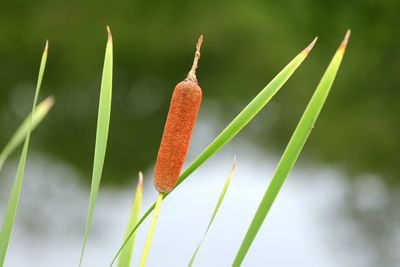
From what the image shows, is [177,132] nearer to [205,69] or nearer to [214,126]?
[214,126]

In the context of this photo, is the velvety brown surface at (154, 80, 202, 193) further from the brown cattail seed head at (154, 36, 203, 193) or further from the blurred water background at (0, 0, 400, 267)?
the blurred water background at (0, 0, 400, 267)

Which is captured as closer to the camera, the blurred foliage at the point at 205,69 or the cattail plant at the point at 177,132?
the cattail plant at the point at 177,132

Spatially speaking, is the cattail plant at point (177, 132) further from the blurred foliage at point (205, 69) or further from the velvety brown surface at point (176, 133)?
the blurred foliage at point (205, 69)

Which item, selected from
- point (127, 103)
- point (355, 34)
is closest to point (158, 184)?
point (127, 103)

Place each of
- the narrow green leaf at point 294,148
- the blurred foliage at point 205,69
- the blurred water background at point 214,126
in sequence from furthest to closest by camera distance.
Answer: the blurred foliage at point 205,69 < the blurred water background at point 214,126 < the narrow green leaf at point 294,148

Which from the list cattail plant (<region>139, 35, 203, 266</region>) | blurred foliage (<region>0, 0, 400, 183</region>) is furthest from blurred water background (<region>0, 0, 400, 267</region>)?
cattail plant (<region>139, 35, 203, 266</region>)

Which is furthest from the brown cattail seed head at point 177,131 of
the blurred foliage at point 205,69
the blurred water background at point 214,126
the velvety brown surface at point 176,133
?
the blurred foliage at point 205,69

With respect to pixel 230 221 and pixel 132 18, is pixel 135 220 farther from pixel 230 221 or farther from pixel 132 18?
pixel 132 18
